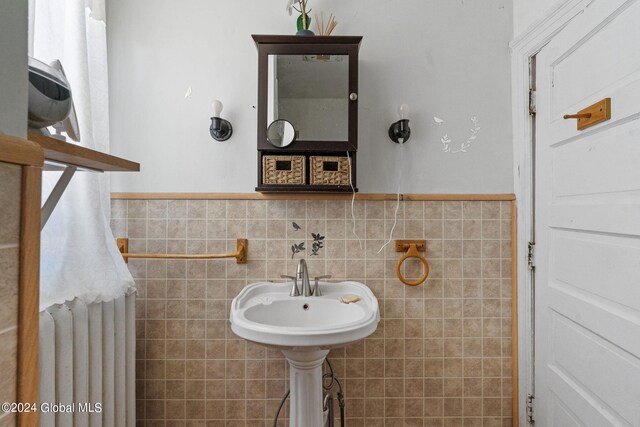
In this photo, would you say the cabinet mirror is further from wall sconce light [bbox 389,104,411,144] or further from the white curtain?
the white curtain

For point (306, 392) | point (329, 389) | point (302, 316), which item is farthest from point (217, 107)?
point (329, 389)

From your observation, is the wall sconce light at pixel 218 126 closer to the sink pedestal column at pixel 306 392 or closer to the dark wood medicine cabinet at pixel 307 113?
the dark wood medicine cabinet at pixel 307 113

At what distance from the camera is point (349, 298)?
1.25m

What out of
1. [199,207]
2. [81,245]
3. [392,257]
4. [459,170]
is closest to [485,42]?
[459,170]

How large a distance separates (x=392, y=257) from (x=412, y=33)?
3.36 feet

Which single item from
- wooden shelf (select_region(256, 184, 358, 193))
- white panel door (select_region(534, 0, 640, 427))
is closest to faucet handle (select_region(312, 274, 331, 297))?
wooden shelf (select_region(256, 184, 358, 193))

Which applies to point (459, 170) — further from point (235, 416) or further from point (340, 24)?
point (235, 416)

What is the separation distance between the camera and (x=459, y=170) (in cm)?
138

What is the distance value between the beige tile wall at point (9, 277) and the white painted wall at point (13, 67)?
0.08 meters

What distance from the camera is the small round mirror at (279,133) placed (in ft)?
4.02

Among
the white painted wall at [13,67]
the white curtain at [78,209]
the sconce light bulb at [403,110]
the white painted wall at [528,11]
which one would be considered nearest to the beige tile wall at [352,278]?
the white curtain at [78,209]

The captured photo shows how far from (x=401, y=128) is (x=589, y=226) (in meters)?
0.74

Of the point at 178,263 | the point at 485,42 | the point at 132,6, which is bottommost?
the point at 178,263

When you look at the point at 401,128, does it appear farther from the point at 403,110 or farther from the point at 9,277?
the point at 9,277
